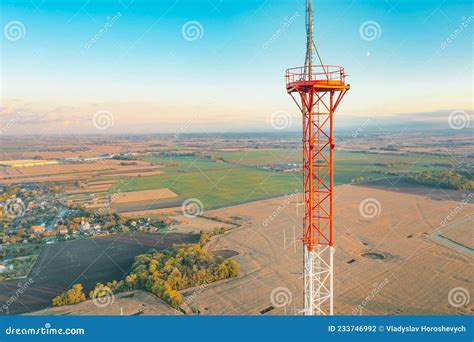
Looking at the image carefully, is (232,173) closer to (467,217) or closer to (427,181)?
(427,181)

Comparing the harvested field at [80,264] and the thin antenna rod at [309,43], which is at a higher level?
the thin antenna rod at [309,43]

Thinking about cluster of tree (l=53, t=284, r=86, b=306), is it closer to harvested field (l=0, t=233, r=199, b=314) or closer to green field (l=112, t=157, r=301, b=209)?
harvested field (l=0, t=233, r=199, b=314)

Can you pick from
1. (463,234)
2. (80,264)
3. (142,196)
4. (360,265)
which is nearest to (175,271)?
(80,264)

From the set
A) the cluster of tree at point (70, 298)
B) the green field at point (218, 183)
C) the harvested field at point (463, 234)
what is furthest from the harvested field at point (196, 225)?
the harvested field at point (463, 234)

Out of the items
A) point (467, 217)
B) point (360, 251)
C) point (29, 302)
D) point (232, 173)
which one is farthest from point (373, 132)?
point (29, 302)

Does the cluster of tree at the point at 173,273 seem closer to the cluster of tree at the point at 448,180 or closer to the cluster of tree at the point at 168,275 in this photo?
the cluster of tree at the point at 168,275

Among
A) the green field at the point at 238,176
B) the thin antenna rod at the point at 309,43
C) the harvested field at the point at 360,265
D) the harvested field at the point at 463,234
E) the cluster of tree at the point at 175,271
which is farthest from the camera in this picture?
the green field at the point at 238,176

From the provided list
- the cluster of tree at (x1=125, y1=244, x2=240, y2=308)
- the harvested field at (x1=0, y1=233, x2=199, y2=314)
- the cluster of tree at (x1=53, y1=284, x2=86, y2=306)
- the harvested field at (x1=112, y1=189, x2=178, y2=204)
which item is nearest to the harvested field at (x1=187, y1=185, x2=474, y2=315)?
the cluster of tree at (x1=125, y1=244, x2=240, y2=308)
